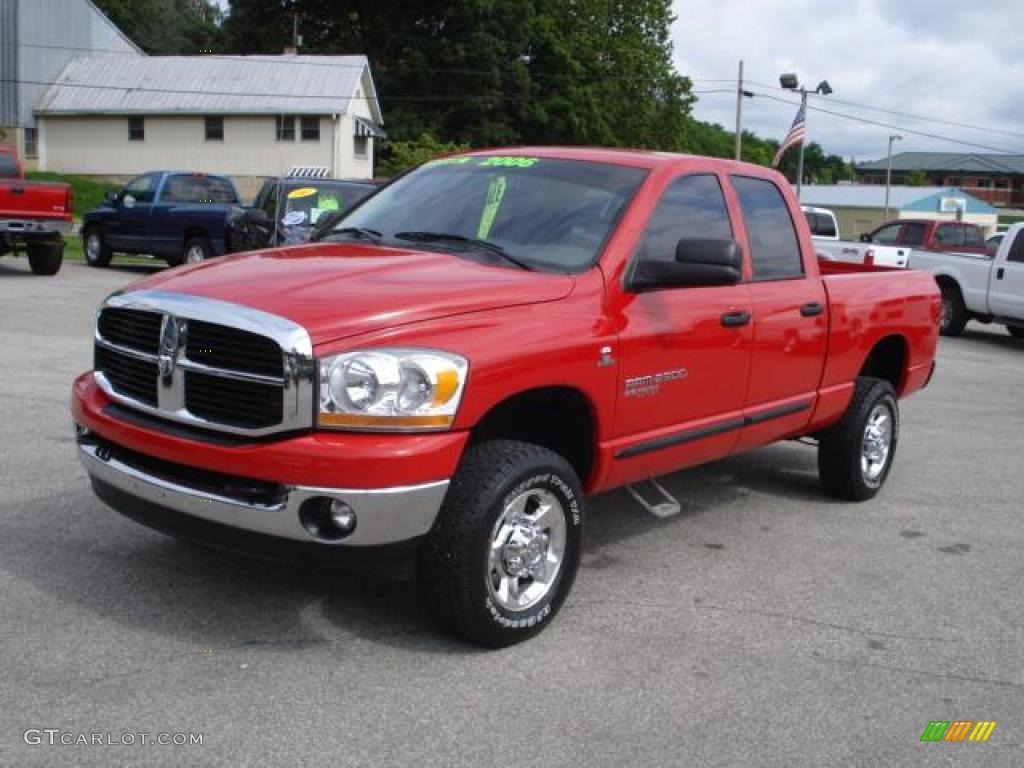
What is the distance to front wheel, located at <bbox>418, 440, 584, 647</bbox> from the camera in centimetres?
398

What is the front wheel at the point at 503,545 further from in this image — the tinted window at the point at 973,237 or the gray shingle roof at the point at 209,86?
the gray shingle roof at the point at 209,86

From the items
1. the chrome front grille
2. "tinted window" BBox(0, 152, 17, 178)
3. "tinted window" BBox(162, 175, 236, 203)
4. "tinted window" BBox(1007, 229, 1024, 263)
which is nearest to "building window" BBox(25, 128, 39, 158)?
"tinted window" BBox(162, 175, 236, 203)

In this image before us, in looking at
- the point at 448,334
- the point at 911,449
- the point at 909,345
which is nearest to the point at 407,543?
the point at 448,334

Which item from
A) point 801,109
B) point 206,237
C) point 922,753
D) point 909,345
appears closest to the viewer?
point 922,753

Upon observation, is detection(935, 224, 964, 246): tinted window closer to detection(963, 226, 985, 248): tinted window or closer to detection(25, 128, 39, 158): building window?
detection(963, 226, 985, 248): tinted window

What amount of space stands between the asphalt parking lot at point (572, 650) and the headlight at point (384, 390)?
0.93 m

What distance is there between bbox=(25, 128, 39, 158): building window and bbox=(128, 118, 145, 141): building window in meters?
4.66

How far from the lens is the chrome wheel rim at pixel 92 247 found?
21.0 metres

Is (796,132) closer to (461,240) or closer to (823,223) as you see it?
(823,223)

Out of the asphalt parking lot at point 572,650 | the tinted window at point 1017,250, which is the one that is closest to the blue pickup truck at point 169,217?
the tinted window at point 1017,250

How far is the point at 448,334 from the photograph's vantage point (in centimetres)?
394

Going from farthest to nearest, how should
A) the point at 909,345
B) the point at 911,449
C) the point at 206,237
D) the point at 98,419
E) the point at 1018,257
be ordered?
the point at 206,237, the point at 1018,257, the point at 911,449, the point at 909,345, the point at 98,419

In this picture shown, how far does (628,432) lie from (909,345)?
312cm

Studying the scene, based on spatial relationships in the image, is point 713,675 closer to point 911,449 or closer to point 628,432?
point 628,432
